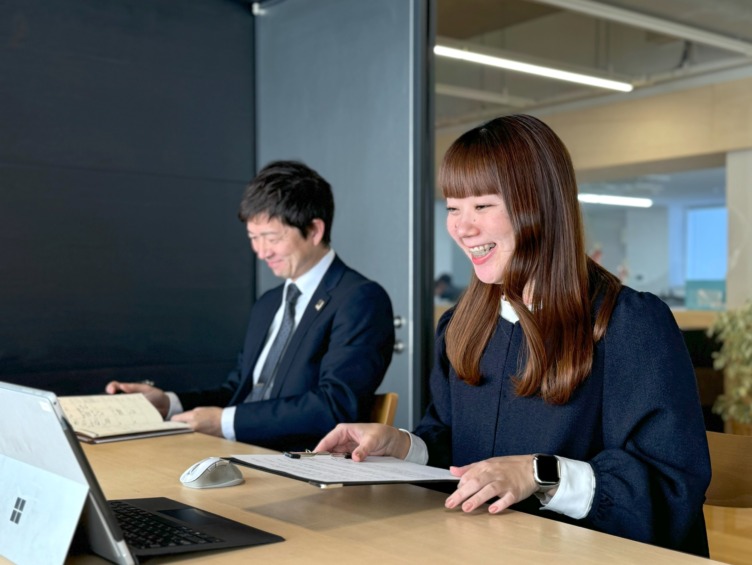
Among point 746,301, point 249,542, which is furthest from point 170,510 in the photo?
point 746,301

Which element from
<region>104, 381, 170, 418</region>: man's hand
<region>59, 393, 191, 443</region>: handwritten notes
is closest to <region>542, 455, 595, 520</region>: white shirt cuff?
<region>59, 393, 191, 443</region>: handwritten notes

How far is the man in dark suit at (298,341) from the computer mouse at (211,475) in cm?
72

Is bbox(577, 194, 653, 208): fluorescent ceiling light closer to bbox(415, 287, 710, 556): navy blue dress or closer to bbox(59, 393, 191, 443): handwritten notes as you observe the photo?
bbox(59, 393, 191, 443): handwritten notes

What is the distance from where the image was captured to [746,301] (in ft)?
11.8

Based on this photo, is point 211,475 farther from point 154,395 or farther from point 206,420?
point 154,395

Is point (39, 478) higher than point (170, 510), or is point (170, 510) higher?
point (39, 478)

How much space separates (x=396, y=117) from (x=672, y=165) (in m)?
1.38

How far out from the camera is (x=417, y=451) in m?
1.91

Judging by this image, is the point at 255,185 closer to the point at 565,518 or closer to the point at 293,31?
the point at 565,518

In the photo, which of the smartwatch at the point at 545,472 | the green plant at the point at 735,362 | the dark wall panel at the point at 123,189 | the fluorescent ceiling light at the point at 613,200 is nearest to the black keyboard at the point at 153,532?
the smartwatch at the point at 545,472

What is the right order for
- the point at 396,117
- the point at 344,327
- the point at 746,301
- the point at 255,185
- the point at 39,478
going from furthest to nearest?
the point at 396,117, the point at 746,301, the point at 255,185, the point at 344,327, the point at 39,478

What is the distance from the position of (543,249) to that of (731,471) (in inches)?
29.2

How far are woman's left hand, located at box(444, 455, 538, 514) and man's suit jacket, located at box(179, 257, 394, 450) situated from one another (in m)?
1.03

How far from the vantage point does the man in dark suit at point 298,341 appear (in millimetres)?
2566
